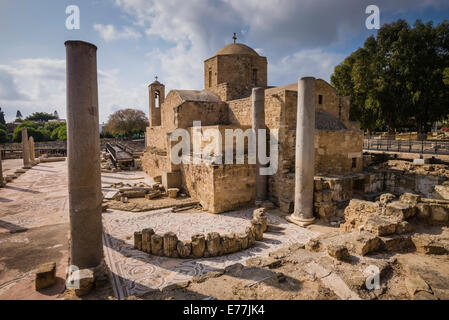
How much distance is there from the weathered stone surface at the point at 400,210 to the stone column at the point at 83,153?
6.42 meters

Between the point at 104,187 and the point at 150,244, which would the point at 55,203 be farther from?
the point at 150,244

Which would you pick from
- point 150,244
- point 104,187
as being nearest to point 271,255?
point 150,244

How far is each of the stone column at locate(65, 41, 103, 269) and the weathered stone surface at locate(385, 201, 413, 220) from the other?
642 cm

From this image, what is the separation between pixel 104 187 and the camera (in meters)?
13.1

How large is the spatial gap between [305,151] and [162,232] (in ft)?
16.9

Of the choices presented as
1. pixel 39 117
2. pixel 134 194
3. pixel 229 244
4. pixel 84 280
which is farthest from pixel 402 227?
pixel 39 117

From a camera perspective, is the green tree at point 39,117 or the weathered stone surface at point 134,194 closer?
the weathered stone surface at point 134,194

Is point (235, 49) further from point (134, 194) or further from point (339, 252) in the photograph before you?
point (339, 252)

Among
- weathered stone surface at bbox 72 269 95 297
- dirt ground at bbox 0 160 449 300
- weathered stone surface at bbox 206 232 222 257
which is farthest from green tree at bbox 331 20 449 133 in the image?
weathered stone surface at bbox 72 269 95 297

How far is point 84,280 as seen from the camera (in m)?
3.85

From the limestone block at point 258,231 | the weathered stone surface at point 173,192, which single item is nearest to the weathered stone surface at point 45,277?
the limestone block at point 258,231

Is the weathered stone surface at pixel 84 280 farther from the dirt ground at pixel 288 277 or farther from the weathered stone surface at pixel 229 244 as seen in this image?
the weathered stone surface at pixel 229 244

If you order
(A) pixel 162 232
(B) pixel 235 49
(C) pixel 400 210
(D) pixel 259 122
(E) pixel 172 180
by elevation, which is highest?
(B) pixel 235 49

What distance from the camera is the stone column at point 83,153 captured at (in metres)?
4.04
